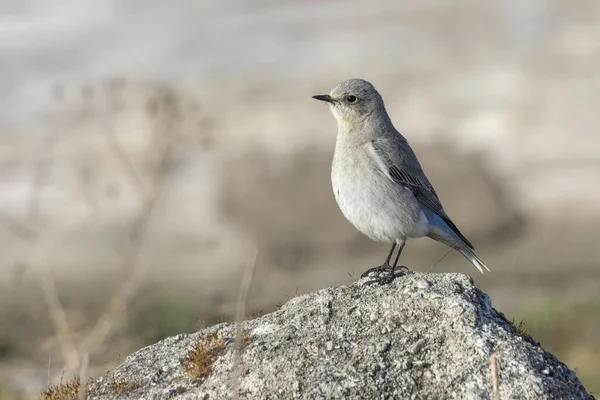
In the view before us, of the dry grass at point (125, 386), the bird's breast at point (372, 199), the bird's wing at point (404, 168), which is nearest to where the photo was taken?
the dry grass at point (125, 386)

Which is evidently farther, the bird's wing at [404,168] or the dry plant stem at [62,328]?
the bird's wing at [404,168]

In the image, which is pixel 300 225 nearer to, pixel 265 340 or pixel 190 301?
pixel 190 301

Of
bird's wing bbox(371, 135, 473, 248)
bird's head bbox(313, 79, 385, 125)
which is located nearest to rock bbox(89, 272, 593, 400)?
bird's wing bbox(371, 135, 473, 248)

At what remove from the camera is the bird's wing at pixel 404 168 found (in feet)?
30.3

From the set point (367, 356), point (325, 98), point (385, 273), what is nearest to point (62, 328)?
point (367, 356)

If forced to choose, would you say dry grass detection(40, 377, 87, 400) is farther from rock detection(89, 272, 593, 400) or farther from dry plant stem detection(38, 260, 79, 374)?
dry plant stem detection(38, 260, 79, 374)

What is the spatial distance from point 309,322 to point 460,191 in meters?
27.0

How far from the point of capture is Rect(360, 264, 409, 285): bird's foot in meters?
7.71

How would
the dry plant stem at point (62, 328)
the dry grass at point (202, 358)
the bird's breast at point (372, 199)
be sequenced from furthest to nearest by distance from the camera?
Answer: 1. the bird's breast at point (372, 199)
2. the dry grass at point (202, 358)
3. the dry plant stem at point (62, 328)

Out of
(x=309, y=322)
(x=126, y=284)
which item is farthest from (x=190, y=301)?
(x=126, y=284)

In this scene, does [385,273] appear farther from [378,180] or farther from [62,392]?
[62,392]

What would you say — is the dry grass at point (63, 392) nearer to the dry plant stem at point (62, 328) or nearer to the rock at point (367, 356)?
the rock at point (367, 356)

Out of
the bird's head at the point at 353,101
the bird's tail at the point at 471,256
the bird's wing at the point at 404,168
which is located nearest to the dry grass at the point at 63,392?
the bird's wing at the point at 404,168

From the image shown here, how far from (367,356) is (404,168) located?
3241 mm
